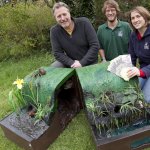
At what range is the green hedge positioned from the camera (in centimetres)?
816

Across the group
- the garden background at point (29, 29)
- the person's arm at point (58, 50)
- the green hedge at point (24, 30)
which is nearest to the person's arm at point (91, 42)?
the person's arm at point (58, 50)

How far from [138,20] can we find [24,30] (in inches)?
191

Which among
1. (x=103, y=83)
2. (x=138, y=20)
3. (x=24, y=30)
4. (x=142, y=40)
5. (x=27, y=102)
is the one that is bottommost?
(x=27, y=102)

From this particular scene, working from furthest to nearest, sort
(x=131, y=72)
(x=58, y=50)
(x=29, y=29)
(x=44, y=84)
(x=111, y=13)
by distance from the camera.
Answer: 1. (x=29, y=29)
2. (x=58, y=50)
3. (x=111, y=13)
4. (x=44, y=84)
5. (x=131, y=72)

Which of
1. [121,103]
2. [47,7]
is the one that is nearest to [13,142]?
[121,103]

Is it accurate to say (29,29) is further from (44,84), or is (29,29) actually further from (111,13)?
(44,84)

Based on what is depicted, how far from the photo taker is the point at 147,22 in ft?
13.2

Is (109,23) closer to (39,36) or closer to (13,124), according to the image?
(13,124)

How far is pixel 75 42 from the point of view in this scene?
4652mm

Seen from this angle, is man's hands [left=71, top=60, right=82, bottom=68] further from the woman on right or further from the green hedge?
the green hedge

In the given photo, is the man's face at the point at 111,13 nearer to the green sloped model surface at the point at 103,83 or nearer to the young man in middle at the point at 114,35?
the young man in middle at the point at 114,35

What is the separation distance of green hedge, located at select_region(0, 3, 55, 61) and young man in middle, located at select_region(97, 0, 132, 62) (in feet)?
11.3

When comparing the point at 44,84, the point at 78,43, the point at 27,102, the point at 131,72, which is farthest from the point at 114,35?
the point at 27,102

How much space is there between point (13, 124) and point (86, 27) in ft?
5.35
